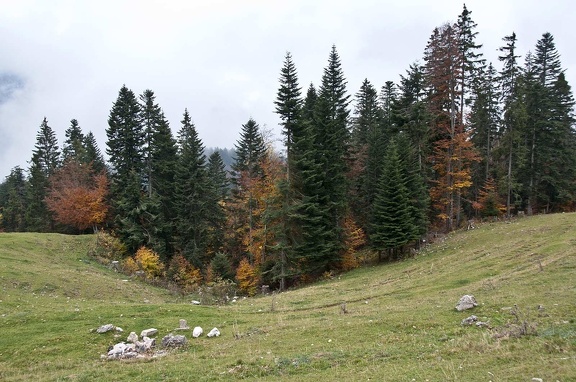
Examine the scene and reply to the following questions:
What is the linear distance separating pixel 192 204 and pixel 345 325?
36.9 meters

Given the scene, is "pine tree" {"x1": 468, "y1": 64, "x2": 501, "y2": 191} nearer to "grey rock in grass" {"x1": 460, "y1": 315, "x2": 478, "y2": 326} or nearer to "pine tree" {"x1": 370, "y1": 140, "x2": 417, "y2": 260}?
"pine tree" {"x1": 370, "y1": 140, "x2": 417, "y2": 260}

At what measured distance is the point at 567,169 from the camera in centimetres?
4762

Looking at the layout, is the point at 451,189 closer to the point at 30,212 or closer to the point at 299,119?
the point at 299,119

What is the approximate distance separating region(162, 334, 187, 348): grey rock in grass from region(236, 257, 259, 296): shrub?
2479 cm

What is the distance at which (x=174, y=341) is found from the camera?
1623 cm

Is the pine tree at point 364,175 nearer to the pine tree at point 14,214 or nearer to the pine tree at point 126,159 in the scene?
the pine tree at point 126,159

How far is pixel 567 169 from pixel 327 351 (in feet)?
162

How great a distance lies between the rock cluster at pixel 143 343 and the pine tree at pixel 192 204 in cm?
3037

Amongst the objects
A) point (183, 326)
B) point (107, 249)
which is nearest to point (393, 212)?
point (183, 326)

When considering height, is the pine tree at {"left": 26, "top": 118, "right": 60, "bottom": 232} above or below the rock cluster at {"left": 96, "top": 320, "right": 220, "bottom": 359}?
above

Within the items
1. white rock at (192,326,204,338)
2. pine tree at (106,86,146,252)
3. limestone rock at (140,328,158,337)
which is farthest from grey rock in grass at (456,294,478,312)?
pine tree at (106,86,146,252)

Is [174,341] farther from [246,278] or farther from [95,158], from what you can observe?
[95,158]

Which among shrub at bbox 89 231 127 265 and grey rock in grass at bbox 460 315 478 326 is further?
shrub at bbox 89 231 127 265

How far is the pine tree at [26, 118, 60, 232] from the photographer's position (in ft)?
205
